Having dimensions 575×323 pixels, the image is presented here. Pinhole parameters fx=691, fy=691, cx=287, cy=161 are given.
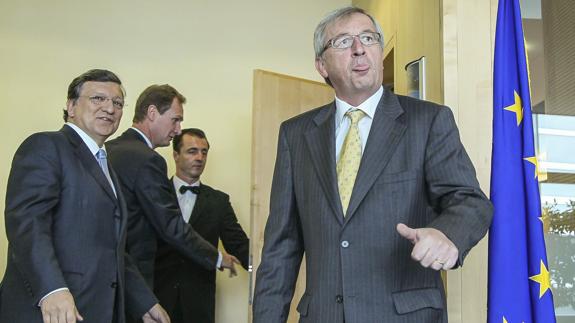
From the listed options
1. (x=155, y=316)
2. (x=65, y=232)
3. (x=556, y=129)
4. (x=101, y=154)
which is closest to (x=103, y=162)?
(x=101, y=154)

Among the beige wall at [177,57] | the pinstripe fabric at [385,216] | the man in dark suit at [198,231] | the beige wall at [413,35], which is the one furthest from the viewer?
the beige wall at [177,57]

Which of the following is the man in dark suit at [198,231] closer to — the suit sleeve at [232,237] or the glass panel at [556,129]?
the suit sleeve at [232,237]

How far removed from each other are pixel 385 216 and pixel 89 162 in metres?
1.26

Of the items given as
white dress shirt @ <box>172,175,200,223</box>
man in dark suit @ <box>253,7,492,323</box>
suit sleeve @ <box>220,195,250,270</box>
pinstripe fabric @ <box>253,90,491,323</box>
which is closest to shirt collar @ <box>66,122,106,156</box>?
man in dark suit @ <box>253,7,492,323</box>

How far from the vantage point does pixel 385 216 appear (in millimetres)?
1689

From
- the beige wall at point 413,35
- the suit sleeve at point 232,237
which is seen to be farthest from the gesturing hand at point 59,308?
the suit sleeve at point 232,237

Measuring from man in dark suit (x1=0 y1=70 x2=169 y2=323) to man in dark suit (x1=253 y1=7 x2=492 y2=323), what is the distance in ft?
2.55

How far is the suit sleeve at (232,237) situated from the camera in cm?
466

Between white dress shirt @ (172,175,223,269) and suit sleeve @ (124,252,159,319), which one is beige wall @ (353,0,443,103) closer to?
suit sleeve @ (124,252,159,319)

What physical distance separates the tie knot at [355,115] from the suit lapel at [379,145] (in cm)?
7

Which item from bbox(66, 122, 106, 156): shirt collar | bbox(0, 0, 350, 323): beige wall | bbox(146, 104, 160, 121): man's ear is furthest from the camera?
bbox(0, 0, 350, 323): beige wall

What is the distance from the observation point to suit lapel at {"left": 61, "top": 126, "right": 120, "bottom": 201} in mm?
2484

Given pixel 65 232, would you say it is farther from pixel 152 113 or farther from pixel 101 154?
pixel 152 113

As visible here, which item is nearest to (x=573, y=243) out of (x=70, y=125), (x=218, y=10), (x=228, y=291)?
(x=70, y=125)
